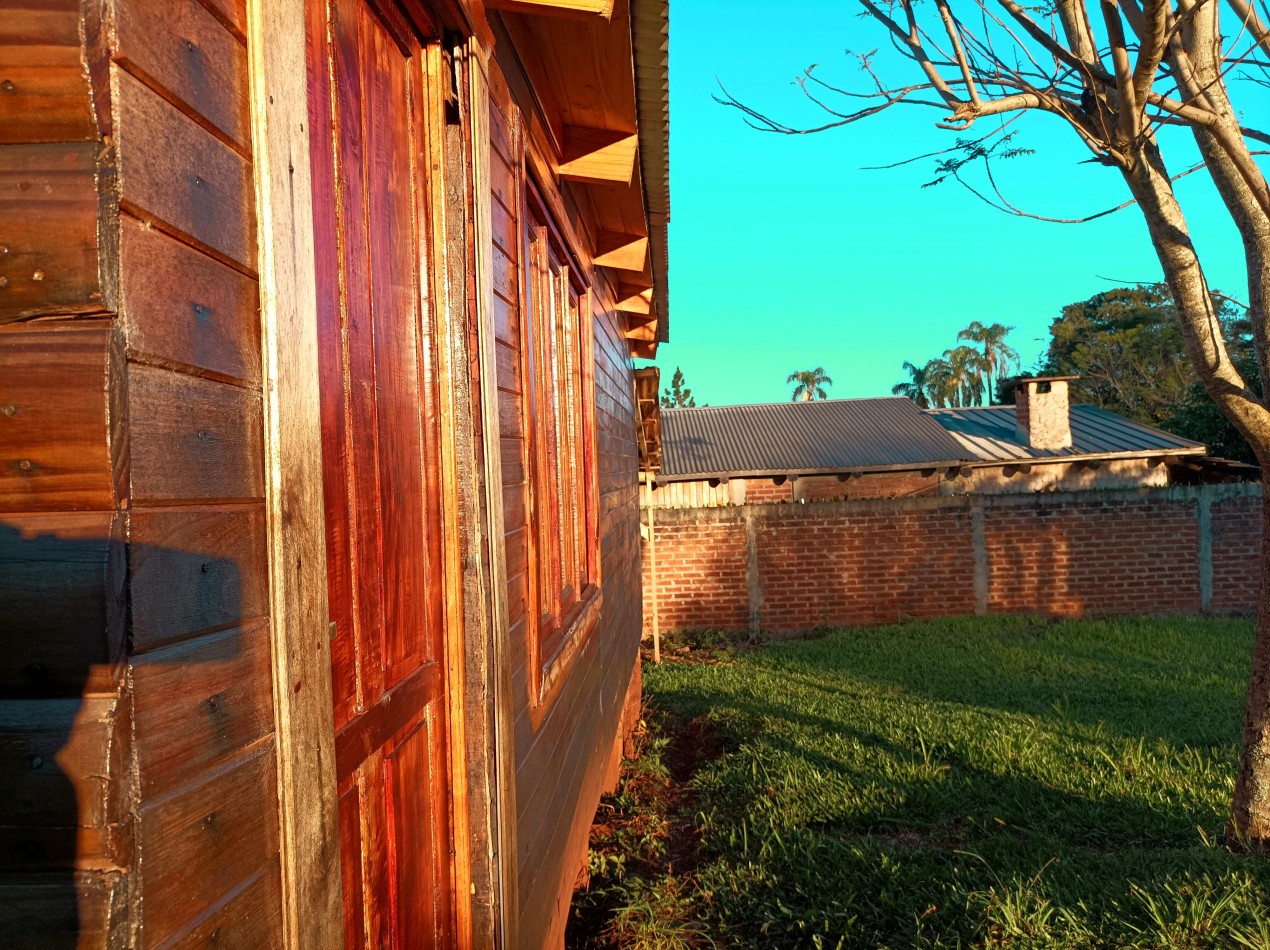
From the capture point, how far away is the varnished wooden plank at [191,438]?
0.83m

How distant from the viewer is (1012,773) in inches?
238

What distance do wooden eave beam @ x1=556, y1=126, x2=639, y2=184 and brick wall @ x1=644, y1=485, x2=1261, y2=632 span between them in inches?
387

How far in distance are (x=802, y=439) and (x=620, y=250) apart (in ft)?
52.5

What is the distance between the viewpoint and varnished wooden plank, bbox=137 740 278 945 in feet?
2.63

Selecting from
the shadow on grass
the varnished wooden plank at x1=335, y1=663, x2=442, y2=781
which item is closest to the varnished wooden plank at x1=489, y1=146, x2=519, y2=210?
the varnished wooden plank at x1=335, y1=663, x2=442, y2=781

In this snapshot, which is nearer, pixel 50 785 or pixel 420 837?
pixel 50 785

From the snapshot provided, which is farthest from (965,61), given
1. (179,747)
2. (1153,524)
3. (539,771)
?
(1153,524)

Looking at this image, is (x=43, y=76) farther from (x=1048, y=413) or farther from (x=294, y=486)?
(x=1048, y=413)

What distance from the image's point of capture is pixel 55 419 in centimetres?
78

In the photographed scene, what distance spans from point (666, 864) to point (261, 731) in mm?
4646

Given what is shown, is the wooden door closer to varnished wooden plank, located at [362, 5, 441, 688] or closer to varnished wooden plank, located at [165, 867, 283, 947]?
varnished wooden plank, located at [362, 5, 441, 688]

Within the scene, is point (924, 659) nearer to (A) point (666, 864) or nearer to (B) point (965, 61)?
(A) point (666, 864)

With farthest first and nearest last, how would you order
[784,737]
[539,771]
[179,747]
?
[784,737] → [539,771] → [179,747]

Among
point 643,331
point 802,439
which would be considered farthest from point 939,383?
point 643,331
